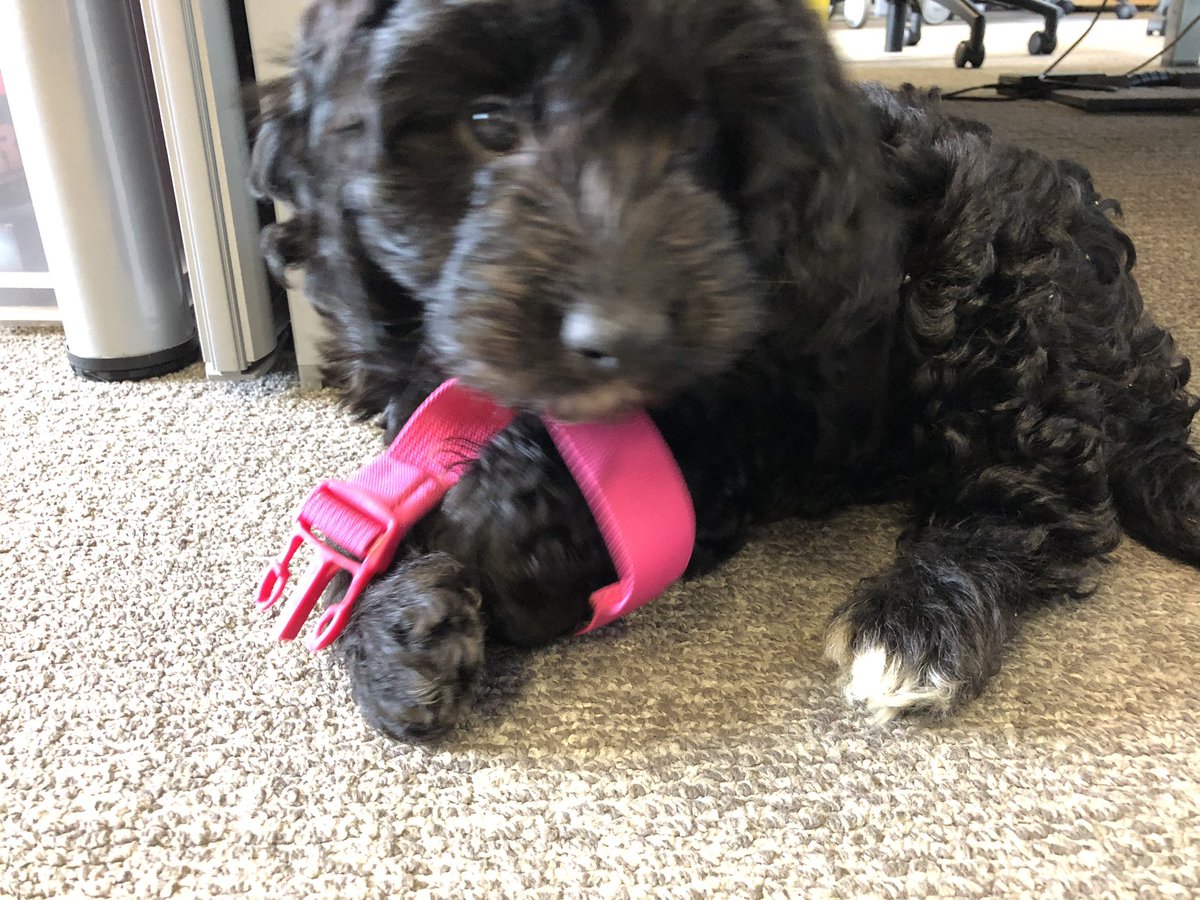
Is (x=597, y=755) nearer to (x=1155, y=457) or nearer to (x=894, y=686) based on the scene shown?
(x=894, y=686)

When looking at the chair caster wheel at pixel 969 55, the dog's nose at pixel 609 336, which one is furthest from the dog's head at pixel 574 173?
the chair caster wheel at pixel 969 55

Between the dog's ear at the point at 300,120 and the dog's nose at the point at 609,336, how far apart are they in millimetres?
279

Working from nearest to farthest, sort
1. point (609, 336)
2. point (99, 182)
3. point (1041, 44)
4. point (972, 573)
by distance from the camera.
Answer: point (609, 336), point (972, 573), point (99, 182), point (1041, 44)

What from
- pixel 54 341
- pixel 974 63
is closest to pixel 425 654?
pixel 54 341

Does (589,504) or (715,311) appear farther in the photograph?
(589,504)

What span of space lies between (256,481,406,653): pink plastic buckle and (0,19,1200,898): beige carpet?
0.14 feet

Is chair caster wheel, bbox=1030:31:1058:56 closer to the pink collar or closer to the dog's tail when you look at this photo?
the dog's tail

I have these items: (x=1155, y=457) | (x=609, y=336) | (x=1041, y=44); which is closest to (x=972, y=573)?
(x=1155, y=457)

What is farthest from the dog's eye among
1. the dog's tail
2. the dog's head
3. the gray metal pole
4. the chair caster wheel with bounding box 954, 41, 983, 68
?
the chair caster wheel with bounding box 954, 41, 983, 68

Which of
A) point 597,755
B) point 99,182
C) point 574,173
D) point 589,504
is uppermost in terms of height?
point 574,173

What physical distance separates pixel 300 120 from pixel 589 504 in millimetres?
388

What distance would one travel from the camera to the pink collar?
77cm

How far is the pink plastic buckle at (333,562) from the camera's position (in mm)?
773

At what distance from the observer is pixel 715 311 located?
2.21ft
